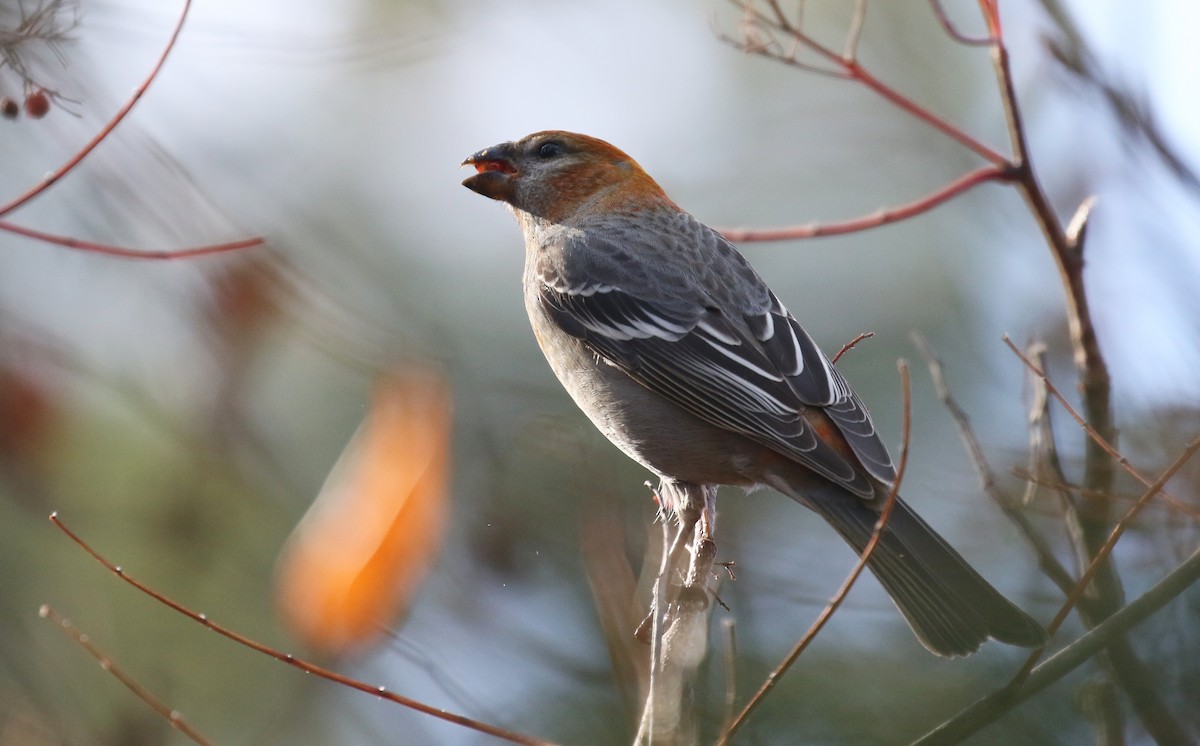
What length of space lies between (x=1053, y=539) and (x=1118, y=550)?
51 cm

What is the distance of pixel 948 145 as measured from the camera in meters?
8.07

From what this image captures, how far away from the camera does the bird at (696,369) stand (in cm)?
358

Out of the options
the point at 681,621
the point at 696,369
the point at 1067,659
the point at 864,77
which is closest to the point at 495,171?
the point at 696,369

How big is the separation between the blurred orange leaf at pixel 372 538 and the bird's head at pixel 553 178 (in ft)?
3.48

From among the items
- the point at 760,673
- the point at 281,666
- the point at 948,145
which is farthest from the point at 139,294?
the point at 948,145

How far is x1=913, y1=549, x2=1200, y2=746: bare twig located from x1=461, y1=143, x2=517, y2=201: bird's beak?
315cm

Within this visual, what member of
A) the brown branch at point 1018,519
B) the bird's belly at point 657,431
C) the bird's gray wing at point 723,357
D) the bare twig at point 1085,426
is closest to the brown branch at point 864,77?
the bare twig at point 1085,426

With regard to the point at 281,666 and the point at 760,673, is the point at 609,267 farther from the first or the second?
the point at 281,666

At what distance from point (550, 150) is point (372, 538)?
6.55 feet

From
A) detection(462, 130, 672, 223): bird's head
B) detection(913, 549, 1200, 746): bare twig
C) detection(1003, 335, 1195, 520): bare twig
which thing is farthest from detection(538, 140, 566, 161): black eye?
detection(913, 549, 1200, 746): bare twig

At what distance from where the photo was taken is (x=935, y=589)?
3543 millimetres

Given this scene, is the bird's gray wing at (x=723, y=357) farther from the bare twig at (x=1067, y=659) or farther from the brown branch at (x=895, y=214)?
the bare twig at (x=1067, y=659)

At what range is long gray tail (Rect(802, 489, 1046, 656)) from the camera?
348cm

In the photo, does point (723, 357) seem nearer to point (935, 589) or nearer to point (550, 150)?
point (935, 589)
